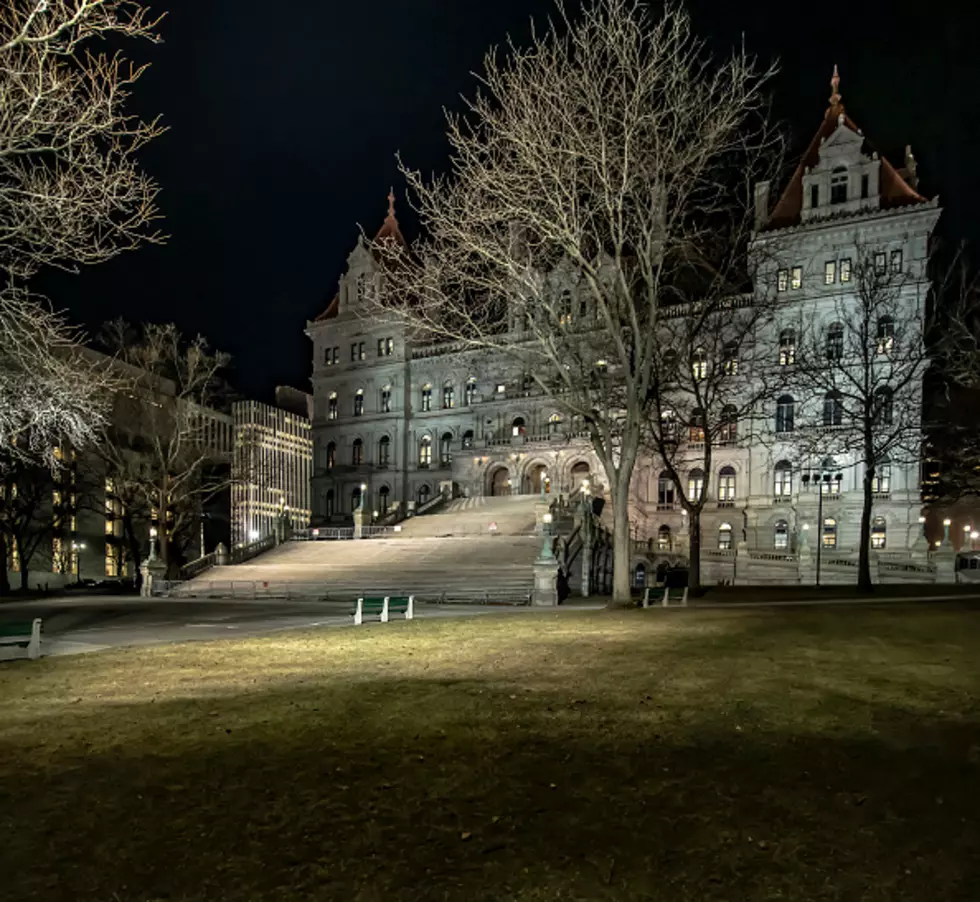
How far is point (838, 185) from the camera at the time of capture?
54.6 meters

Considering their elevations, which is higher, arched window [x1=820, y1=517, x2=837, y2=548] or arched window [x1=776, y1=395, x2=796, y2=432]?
arched window [x1=776, y1=395, x2=796, y2=432]

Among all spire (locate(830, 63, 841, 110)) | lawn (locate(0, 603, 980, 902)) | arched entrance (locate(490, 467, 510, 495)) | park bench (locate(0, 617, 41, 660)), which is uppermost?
spire (locate(830, 63, 841, 110))

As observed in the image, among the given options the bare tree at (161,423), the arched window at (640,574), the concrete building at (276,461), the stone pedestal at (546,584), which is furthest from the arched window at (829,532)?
the concrete building at (276,461)

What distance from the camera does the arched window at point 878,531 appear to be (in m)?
51.4

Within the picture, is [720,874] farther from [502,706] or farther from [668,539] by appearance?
[668,539]

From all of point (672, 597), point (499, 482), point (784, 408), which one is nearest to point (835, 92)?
point (784, 408)

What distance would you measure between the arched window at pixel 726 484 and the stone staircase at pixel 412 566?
47.3 ft

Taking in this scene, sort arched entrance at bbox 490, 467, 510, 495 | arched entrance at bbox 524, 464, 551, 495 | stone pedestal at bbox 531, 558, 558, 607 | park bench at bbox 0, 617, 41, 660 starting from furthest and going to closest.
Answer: arched entrance at bbox 490, 467, 510, 495 < arched entrance at bbox 524, 464, 551, 495 < stone pedestal at bbox 531, 558, 558, 607 < park bench at bbox 0, 617, 41, 660

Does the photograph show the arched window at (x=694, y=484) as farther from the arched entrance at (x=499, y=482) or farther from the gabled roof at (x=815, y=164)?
the gabled roof at (x=815, y=164)

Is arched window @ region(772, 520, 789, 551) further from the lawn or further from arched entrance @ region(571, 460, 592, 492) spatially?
the lawn

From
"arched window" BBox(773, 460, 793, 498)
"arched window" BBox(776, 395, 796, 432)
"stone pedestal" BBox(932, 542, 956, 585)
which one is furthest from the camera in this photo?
"arched window" BBox(773, 460, 793, 498)

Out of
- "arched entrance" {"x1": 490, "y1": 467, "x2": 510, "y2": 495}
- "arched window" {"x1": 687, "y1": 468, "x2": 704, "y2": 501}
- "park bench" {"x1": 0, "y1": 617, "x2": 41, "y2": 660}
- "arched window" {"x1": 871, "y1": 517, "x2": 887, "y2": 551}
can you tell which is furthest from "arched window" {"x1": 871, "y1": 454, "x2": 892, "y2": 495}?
"park bench" {"x1": 0, "y1": 617, "x2": 41, "y2": 660}

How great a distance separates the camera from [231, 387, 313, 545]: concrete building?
98.7m

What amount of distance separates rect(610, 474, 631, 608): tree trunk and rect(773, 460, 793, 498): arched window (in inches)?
1436
